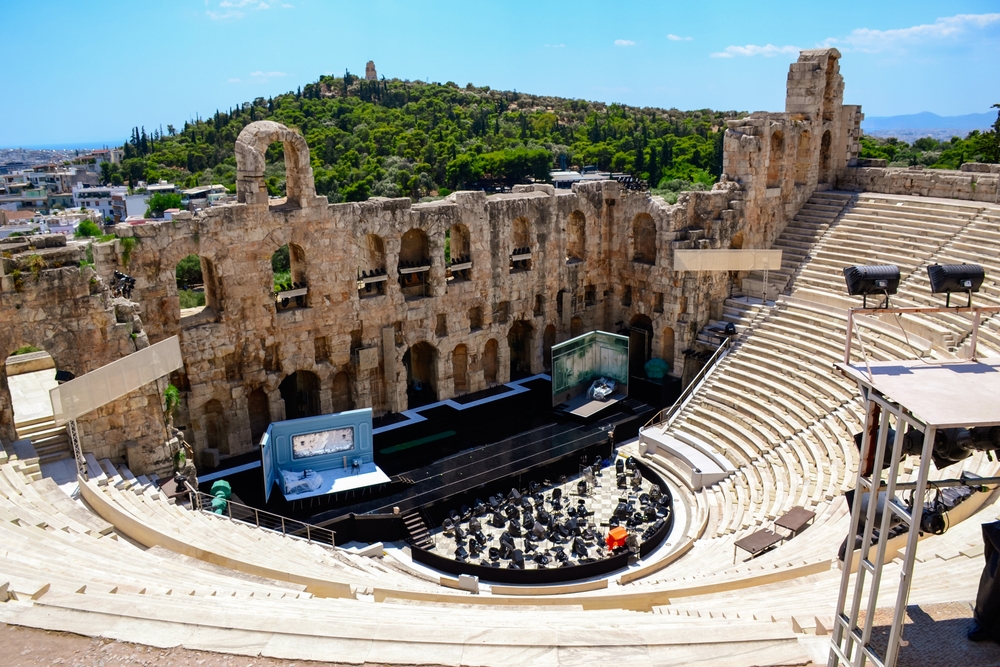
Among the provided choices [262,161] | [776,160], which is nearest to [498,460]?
[262,161]

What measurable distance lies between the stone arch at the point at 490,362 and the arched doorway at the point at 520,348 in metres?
0.69

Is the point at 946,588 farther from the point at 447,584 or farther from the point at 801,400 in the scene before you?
the point at 801,400

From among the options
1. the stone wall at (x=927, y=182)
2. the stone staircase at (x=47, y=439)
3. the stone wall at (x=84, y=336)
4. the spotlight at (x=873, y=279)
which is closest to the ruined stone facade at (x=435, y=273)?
the stone wall at (x=84, y=336)

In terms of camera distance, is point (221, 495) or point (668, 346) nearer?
point (221, 495)

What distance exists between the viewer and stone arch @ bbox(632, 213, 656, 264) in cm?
3044

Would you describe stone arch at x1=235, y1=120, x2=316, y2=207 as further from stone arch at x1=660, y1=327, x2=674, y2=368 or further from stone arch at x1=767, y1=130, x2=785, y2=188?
stone arch at x1=767, y1=130, x2=785, y2=188

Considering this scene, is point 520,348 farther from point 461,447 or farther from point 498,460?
point 498,460

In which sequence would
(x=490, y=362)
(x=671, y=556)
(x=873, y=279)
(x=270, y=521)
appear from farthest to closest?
(x=490, y=362)
(x=270, y=521)
(x=671, y=556)
(x=873, y=279)

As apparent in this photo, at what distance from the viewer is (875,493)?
641cm

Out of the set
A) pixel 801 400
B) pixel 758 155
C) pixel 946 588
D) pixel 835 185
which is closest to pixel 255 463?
pixel 801 400

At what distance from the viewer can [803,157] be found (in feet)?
101

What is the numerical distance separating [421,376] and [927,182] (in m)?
20.0

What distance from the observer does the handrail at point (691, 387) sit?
25.6 m

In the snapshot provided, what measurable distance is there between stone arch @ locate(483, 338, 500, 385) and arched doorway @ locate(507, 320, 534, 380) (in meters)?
0.69
